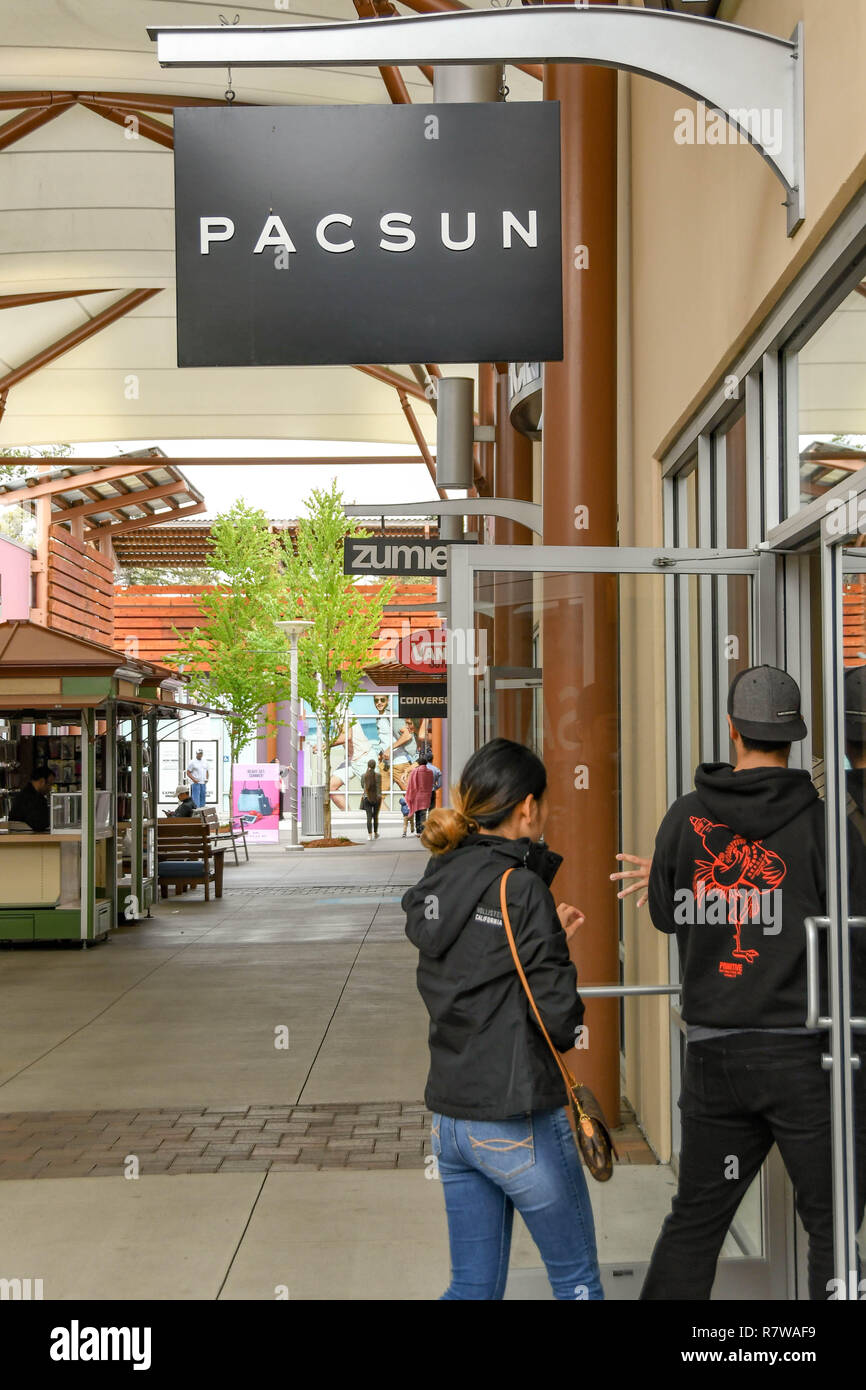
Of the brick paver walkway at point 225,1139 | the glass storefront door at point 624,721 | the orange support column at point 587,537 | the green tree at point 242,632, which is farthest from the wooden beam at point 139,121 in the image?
the green tree at point 242,632

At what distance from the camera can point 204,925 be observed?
14531mm

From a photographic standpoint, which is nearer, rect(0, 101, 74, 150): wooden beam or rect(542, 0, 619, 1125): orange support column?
rect(542, 0, 619, 1125): orange support column

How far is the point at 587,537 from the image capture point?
6.52 metres

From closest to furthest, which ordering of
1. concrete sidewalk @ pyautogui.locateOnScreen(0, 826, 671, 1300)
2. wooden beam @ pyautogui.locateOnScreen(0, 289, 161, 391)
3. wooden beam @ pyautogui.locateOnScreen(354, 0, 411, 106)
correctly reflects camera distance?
1. concrete sidewalk @ pyautogui.locateOnScreen(0, 826, 671, 1300)
2. wooden beam @ pyautogui.locateOnScreen(354, 0, 411, 106)
3. wooden beam @ pyautogui.locateOnScreen(0, 289, 161, 391)

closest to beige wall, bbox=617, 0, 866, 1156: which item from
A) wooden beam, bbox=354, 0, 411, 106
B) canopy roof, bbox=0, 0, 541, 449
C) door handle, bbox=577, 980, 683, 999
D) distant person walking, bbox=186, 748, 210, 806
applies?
door handle, bbox=577, 980, 683, 999

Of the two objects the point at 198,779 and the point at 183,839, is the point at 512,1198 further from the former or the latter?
the point at 198,779

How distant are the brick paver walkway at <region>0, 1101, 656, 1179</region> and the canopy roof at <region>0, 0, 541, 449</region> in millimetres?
6122

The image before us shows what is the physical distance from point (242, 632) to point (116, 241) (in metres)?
15.2

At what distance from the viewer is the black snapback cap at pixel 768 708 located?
336 cm

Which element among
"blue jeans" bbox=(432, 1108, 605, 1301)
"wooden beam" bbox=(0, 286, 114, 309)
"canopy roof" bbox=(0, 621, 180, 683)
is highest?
"wooden beam" bbox=(0, 286, 114, 309)

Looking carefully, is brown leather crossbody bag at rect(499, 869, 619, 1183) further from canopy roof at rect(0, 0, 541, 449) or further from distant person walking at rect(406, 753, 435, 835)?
distant person walking at rect(406, 753, 435, 835)

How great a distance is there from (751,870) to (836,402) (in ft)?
4.23

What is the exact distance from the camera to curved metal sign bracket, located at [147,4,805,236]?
3.42 metres
